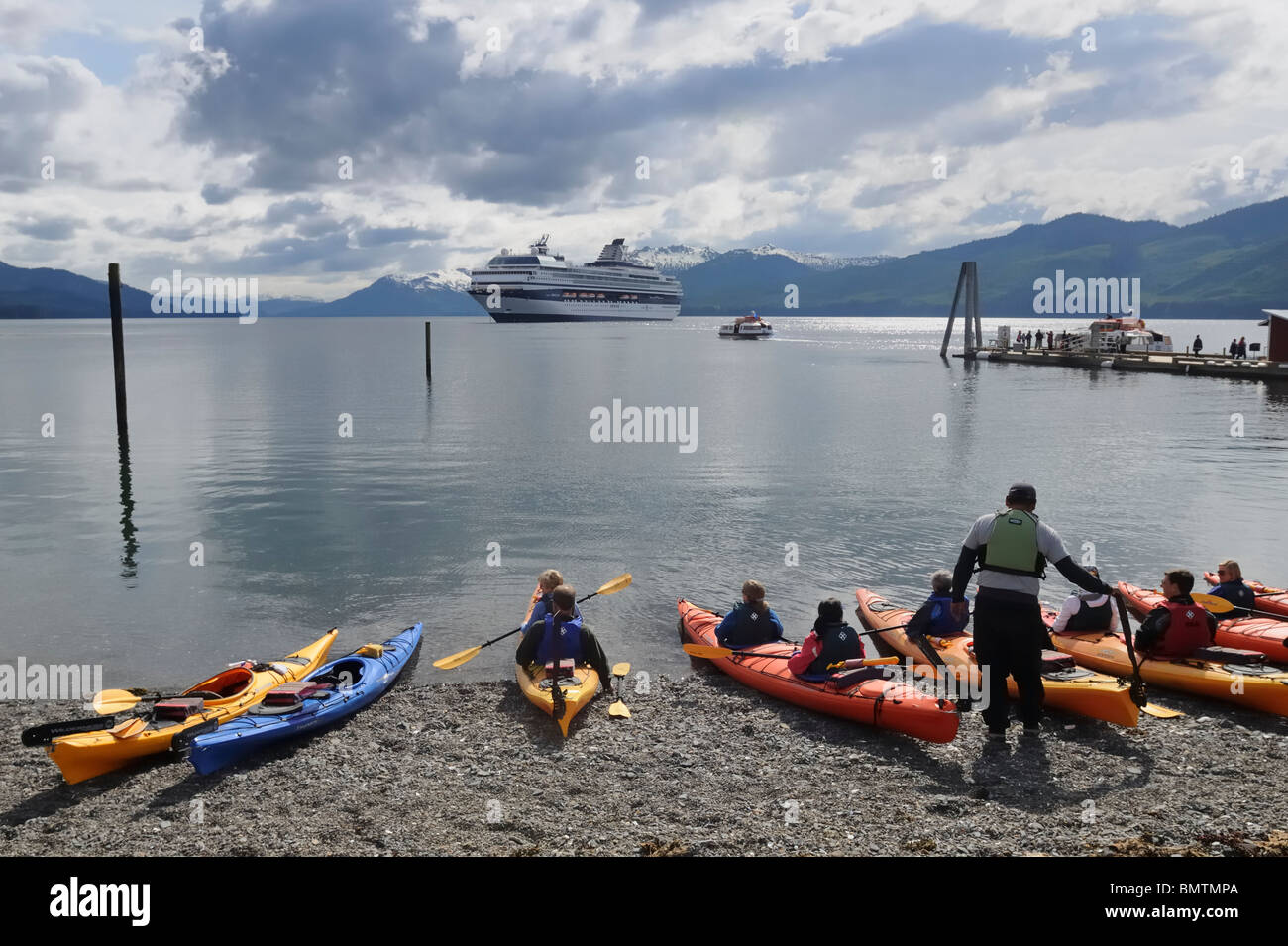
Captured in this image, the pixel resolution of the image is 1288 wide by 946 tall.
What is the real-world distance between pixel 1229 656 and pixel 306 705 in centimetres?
1118

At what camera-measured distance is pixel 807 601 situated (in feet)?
53.9

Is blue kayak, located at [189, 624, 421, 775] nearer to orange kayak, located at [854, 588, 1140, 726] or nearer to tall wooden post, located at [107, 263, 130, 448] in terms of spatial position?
orange kayak, located at [854, 588, 1140, 726]

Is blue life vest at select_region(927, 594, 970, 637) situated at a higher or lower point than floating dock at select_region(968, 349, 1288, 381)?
lower

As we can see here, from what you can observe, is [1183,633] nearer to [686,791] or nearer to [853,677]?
[853,677]

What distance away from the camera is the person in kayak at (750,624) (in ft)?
40.1

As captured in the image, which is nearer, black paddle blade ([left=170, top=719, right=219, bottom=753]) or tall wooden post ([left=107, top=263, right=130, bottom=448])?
black paddle blade ([left=170, top=719, right=219, bottom=753])

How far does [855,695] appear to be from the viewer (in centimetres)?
1019

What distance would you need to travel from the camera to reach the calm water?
52.3 feet

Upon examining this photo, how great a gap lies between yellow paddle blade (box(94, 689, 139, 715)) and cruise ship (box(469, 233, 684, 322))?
16706cm

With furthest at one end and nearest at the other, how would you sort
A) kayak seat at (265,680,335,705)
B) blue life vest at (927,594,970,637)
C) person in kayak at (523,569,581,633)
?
person in kayak at (523,569,581,633) < blue life vest at (927,594,970,637) < kayak seat at (265,680,335,705)

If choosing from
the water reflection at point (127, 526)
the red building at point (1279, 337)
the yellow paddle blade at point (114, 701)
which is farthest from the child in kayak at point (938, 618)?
the red building at point (1279, 337)

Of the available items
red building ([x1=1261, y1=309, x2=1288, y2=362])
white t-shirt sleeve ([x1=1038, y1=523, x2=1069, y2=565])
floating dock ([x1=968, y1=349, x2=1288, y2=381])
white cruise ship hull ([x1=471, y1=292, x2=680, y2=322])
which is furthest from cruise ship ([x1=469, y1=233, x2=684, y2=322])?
white t-shirt sleeve ([x1=1038, y1=523, x2=1069, y2=565])
